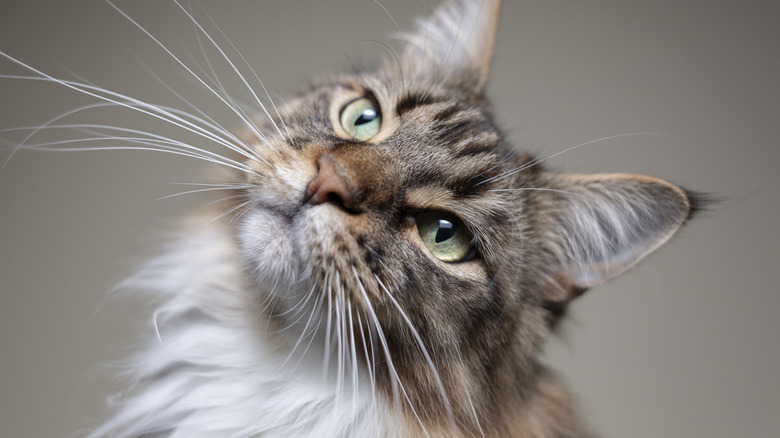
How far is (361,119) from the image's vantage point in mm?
1122

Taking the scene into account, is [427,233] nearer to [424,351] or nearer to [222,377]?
[424,351]

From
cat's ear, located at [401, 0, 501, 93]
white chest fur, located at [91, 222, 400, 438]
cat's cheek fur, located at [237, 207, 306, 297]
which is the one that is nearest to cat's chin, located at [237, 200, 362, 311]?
cat's cheek fur, located at [237, 207, 306, 297]

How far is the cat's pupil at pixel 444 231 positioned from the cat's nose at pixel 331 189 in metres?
0.18

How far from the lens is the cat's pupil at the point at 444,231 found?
3.13 feet

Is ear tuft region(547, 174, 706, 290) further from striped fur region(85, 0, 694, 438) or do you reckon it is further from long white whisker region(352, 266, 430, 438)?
long white whisker region(352, 266, 430, 438)

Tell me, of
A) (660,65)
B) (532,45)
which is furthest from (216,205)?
(660,65)

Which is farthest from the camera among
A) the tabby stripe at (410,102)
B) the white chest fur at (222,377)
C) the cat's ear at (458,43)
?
the cat's ear at (458,43)

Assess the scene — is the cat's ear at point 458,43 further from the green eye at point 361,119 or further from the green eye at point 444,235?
the green eye at point 444,235

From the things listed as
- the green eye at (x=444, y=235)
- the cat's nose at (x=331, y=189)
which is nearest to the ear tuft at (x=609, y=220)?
the green eye at (x=444, y=235)

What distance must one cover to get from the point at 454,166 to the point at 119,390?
0.86 m

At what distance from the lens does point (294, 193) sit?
850mm

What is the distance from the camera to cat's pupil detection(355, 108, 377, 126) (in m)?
1.12

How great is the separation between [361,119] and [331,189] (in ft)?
1.12

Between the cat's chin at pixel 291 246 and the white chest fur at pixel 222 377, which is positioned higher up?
the cat's chin at pixel 291 246
